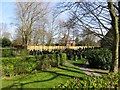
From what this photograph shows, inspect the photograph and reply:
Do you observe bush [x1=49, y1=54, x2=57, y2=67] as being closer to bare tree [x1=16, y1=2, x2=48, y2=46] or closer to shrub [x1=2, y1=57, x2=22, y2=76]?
shrub [x1=2, y1=57, x2=22, y2=76]

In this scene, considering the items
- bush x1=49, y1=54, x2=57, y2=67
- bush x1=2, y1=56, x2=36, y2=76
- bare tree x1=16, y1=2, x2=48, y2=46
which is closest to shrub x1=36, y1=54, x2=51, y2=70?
→ bush x1=49, y1=54, x2=57, y2=67

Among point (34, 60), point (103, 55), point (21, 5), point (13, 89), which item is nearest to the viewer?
point (13, 89)

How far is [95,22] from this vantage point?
1370 cm

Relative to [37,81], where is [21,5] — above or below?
above

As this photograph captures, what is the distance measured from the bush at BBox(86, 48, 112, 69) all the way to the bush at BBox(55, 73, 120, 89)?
38.9 feet

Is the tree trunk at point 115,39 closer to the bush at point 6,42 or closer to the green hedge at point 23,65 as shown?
the green hedge at point 23,65

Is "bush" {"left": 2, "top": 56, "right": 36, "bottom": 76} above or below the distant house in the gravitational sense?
below

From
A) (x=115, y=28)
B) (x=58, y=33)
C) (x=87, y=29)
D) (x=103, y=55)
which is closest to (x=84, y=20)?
(x=87, y=29)

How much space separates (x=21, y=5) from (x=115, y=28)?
123ft

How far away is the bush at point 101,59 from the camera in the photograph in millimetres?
19266

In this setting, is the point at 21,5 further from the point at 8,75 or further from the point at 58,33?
the point at 8,75

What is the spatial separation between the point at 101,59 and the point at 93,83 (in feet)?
45.2

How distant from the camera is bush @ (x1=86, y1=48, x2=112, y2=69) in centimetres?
1927

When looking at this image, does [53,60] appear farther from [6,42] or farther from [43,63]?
[6,42]
